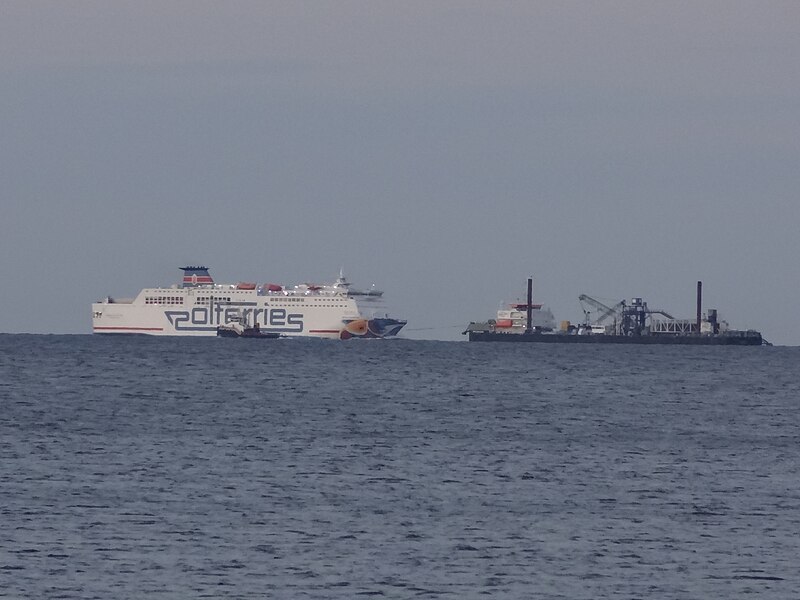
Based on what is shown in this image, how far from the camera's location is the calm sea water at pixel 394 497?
75.0 feet

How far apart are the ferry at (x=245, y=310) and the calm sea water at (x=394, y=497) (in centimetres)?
11154

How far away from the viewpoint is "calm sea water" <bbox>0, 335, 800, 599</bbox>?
2288cm

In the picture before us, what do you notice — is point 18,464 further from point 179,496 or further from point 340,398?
A: point 340,398

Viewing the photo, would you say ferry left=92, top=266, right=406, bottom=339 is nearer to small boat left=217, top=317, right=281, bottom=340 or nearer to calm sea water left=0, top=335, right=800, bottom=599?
small boat left=217, top=317, right=281, bottom=340

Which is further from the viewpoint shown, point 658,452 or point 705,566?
point 658,452

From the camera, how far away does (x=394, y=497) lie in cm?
3139

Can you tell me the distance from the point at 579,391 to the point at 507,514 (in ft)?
164

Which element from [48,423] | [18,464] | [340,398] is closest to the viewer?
[18,464]

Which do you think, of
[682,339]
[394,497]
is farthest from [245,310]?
[394,497]

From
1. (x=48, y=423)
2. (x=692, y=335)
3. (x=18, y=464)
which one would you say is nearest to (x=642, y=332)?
(x=692, y=335)

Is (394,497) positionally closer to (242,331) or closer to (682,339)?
(242,331)

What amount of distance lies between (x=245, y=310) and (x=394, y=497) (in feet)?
497

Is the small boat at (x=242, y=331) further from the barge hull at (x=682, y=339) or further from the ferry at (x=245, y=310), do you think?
the barge hull at (x=682, y=339)

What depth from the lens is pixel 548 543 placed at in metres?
25.9
